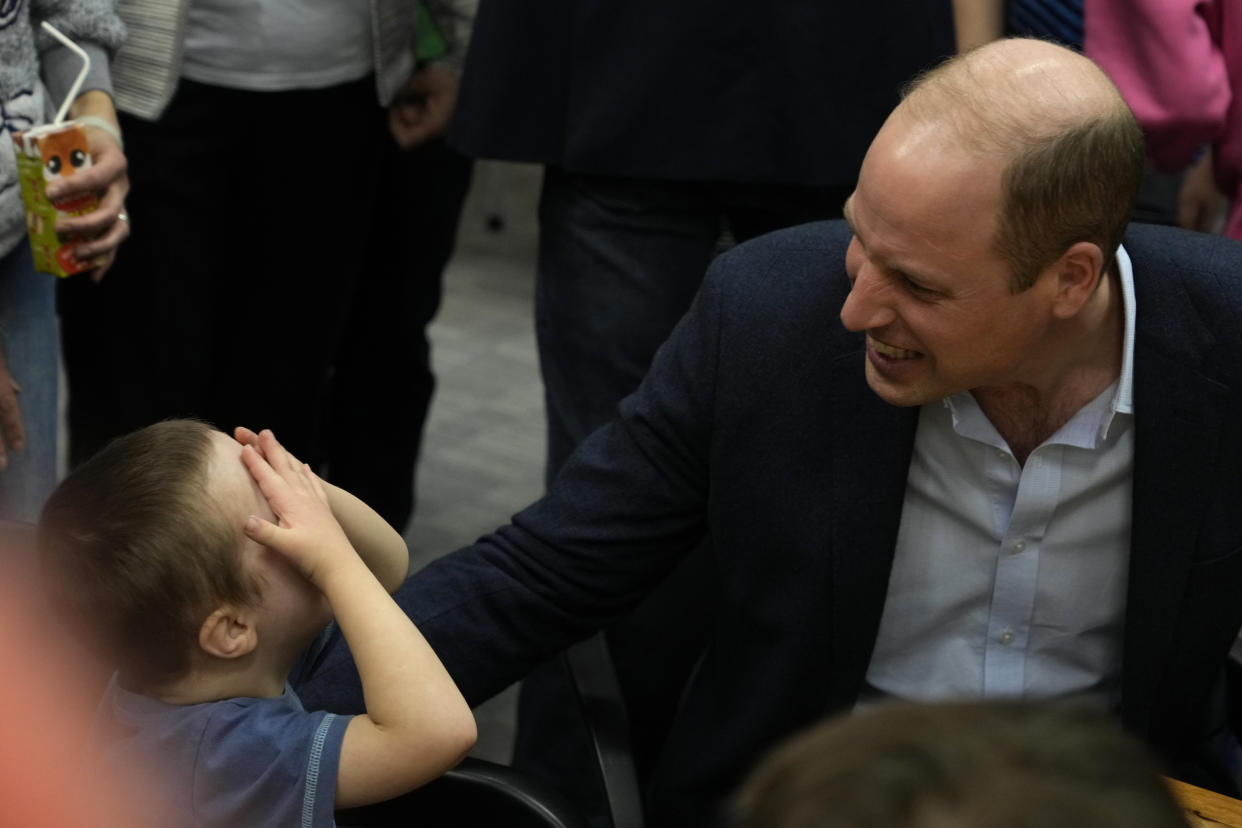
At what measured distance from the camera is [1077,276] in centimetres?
158

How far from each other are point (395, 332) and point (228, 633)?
1948 mm

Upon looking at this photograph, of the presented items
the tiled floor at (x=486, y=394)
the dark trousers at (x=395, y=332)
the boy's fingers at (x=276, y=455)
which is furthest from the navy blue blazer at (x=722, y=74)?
the tiled floor at (x=486, y=394)

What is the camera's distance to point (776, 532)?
1745 millimetres

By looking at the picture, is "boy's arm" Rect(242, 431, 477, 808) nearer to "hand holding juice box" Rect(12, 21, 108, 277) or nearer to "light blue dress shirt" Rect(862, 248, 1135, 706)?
"light blue dress shirt" Rect(862, 248, 1135, 706)

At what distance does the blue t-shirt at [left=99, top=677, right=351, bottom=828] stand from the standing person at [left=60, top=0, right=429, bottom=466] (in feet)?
4.59

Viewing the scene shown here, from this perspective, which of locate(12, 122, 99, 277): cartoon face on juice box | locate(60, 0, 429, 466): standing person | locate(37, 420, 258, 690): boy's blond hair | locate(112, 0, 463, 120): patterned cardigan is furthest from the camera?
locate(60, 0, 429, 466): standing person

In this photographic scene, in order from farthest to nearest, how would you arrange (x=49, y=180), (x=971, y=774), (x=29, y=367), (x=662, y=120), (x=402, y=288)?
(x=402, y=288) < (x=662, y=120) < (x=29, y=367) < (x=49, y=180) < (x=971, y=774)

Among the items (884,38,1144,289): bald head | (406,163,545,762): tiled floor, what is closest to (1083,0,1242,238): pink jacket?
(884,38,1144,289): bald head

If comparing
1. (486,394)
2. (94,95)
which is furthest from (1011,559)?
(486,394)

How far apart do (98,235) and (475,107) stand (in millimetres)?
570

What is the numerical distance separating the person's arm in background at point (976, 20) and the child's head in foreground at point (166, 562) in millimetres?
1345

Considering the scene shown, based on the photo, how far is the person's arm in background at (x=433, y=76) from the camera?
2.90 metres

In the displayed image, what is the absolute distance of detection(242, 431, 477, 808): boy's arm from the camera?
139 centimetres

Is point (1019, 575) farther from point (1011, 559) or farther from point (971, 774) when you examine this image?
point (971, 774)
